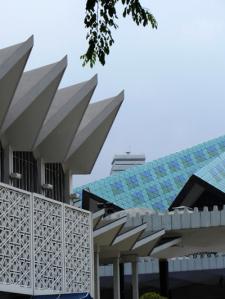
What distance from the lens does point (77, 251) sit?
2780 cm

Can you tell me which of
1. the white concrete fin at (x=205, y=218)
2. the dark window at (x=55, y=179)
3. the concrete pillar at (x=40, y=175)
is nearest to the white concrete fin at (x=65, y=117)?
the concrete pillar at (x=40, y=175)

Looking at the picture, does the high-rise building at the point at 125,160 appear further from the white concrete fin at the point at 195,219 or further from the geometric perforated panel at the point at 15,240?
the geometric perforated panel at the point at 15,240

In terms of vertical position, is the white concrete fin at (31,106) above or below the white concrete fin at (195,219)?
above

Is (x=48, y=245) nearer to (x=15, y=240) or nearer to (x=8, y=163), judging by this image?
(x=15, y=240)

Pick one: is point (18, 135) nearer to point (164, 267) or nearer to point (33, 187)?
point (33, 187)

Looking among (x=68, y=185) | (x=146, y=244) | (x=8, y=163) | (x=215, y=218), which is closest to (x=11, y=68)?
(x=8, y=163)

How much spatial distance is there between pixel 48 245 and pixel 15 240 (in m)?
2.35

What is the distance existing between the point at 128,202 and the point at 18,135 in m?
36.2

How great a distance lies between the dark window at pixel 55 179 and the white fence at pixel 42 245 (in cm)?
162

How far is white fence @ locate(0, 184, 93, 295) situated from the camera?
22781 mm

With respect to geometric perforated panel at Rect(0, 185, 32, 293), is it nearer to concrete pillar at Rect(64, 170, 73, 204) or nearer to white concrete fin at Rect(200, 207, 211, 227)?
concrete pillar at Rect(64, 170, 73, 204)

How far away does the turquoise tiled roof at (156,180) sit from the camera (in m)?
61.4

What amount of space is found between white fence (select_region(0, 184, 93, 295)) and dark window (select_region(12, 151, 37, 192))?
4.77ft

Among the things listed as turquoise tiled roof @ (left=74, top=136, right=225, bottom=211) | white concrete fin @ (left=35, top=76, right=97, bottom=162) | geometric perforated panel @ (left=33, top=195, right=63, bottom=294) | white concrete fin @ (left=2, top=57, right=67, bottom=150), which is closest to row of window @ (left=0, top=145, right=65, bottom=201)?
white concrete fin @ (left=35, top=76, right=97, bottom=162)
